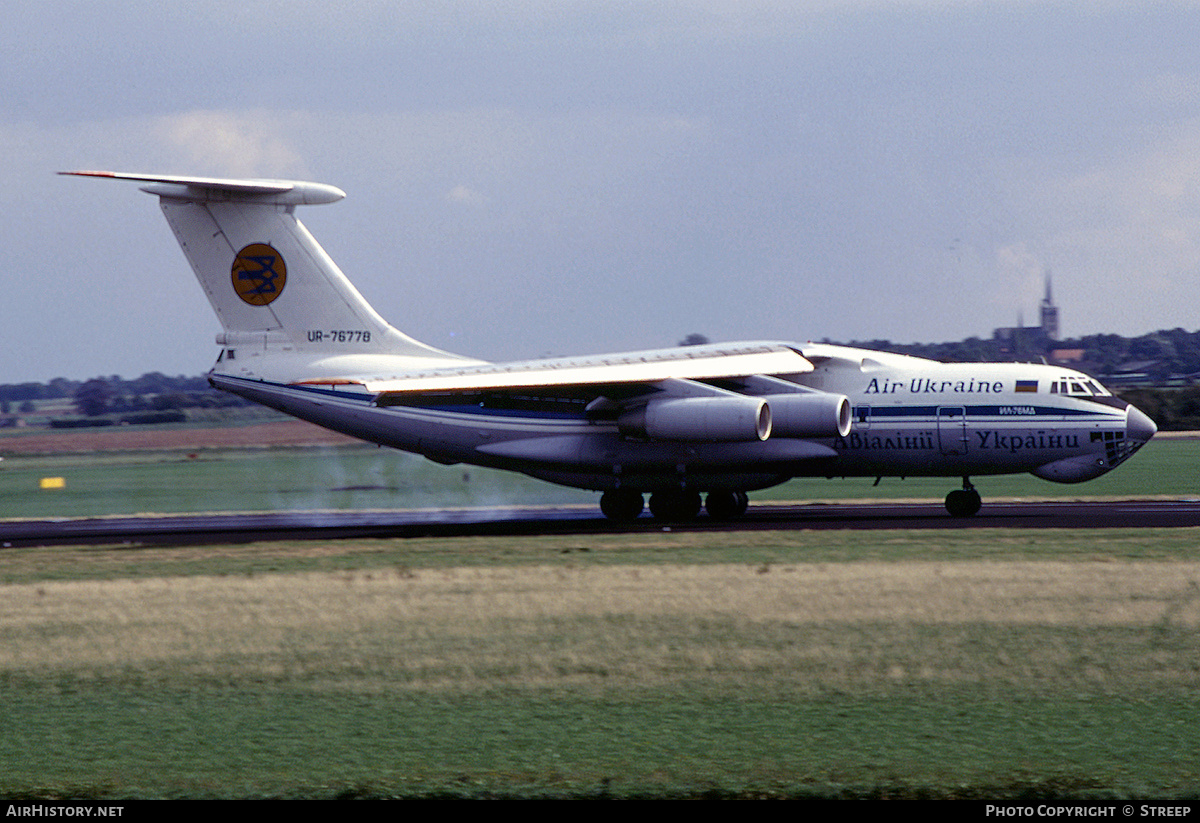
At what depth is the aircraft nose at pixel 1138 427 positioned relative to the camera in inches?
1061

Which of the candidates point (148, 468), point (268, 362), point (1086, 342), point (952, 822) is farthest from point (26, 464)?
point (1086, 342)

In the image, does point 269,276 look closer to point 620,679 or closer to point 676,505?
point 676,505

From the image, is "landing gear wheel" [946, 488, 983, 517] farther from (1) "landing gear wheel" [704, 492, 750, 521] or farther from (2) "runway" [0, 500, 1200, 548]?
Result: (1) "landing gear wheel" [704, 492, 750, 521]

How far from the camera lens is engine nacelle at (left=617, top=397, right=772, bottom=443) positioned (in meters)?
26.9

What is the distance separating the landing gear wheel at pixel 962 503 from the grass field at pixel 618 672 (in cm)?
529

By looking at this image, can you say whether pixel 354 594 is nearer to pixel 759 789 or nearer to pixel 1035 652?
pixel 1035 652

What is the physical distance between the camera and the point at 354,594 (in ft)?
56.8

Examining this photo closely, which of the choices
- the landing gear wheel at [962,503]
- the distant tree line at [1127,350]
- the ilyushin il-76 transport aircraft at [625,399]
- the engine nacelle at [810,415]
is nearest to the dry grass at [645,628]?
the engine nacelle at [810,415]

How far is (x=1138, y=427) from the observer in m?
27.0

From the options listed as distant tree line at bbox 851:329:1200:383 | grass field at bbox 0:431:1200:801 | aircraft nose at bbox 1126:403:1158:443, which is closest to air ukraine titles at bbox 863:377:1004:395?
aircraft nose at bbox 1126:403:1158:443

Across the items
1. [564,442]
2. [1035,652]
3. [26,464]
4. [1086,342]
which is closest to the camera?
[1035,652]

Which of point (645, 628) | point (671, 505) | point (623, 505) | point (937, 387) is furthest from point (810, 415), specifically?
point (645, 628)

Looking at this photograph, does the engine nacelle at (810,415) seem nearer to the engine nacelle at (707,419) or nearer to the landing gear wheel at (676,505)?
the engine nacelle at (707,419)

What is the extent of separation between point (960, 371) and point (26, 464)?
37.8m
